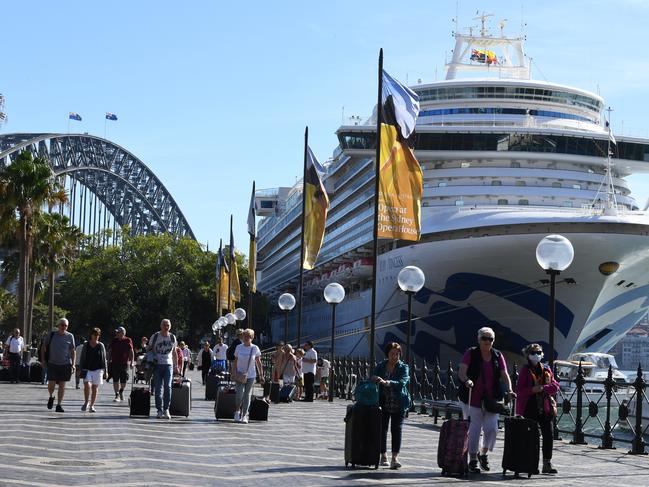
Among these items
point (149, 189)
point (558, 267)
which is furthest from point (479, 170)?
point (149, 189)

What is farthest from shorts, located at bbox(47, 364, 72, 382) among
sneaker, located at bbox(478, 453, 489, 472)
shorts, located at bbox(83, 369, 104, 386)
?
sneaker, located at bbox(478, 453, 489, 472)

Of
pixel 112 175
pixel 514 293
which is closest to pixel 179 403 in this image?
pixel 514 293

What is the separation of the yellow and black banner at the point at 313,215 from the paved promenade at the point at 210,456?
8.46m

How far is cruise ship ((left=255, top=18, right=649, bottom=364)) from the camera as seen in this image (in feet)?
132

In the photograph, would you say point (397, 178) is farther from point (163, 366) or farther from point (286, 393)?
point (286, 393)

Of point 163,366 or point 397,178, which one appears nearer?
point 163,366

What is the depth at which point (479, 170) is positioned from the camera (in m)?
46.4

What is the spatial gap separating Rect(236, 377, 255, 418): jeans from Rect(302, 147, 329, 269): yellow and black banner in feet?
28.5

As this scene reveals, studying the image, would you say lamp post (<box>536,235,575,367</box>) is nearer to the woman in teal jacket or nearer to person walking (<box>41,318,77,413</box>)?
the woman in teal jacket

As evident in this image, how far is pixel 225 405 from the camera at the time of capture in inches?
820

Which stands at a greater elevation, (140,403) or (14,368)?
(14,368)

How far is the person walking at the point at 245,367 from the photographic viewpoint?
2023cm

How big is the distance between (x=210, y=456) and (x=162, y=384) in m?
6.38

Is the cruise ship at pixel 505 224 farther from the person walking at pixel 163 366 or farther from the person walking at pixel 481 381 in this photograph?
the person walking at pixel 481 381
